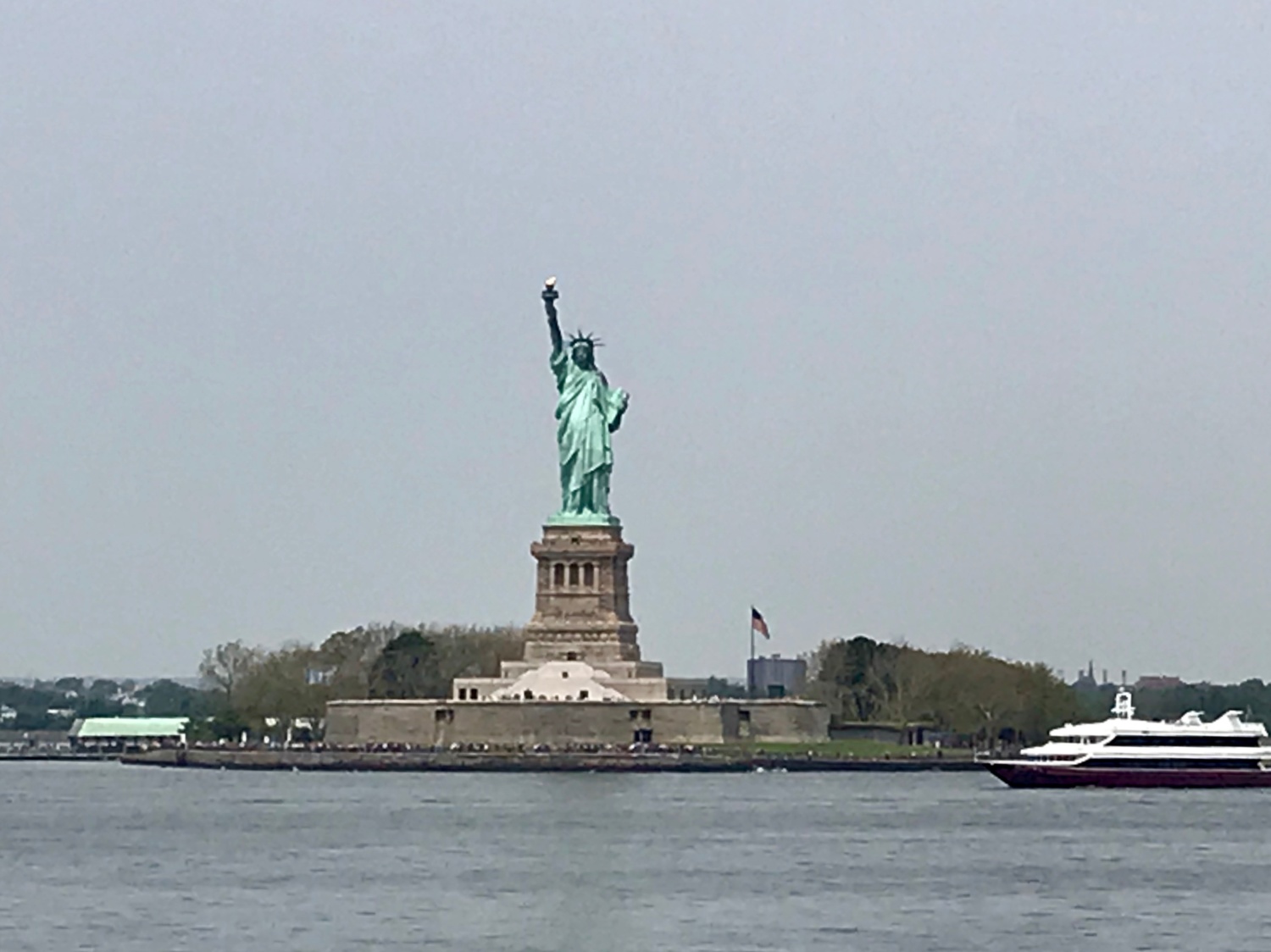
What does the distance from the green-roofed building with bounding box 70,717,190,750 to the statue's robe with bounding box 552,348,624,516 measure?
137 feet

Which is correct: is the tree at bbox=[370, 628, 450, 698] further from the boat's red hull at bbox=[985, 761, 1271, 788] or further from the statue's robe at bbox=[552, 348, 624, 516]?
the boat's red hull at bbox=[985, 761, 1271, 788]

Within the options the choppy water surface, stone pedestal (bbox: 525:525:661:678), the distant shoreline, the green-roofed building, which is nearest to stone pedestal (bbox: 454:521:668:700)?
stone pedestal (bbox: 525:525:661:678)

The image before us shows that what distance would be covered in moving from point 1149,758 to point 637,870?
34.1m

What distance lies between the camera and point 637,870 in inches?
2408

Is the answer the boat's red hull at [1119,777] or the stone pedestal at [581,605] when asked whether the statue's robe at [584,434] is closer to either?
the stone pedestal at [581,605]

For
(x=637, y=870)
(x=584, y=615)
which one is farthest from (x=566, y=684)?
(x=637, y=870)

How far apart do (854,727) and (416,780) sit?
2793 cm

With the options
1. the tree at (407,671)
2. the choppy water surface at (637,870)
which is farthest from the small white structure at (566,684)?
the choppy water surface at (637,870)

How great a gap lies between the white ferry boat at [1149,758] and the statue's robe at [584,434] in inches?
950

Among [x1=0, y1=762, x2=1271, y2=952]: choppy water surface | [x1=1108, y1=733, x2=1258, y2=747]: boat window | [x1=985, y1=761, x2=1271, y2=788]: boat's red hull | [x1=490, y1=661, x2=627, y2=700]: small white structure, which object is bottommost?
[x1=0, y1=762, x2=1271, y2=952]: choppy water surface

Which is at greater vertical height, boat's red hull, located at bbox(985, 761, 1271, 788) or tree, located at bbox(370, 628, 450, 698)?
tree, located at bbox(370, 628, 450, 698)

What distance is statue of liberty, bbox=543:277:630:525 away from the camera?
11544 centimetres

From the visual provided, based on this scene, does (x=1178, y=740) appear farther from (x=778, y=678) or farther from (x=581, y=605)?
(x=778, y=678)

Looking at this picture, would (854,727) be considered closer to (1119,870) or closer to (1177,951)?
(1119,870)
